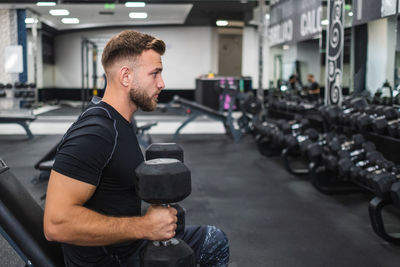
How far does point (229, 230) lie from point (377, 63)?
5.83 feet

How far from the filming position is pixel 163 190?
2.44 ft

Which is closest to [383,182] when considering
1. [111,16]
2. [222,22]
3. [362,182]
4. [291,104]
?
[362,182]

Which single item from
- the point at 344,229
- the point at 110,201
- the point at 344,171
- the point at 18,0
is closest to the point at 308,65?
the point at 344,171

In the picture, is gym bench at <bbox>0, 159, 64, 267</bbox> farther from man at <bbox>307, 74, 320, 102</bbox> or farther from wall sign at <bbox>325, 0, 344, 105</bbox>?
man at <bbox>307, 74, 320, 102</bbox>

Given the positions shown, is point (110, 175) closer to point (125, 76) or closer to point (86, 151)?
point (86, 151)

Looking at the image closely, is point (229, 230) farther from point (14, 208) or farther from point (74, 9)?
point (74, 9)

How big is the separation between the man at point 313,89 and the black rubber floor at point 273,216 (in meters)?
0.84

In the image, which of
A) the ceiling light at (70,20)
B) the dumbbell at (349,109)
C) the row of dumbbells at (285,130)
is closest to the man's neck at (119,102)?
the dumbbell at (349,109)

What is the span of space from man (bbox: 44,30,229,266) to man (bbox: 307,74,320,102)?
3.80 m

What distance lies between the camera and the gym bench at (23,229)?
3.09ft

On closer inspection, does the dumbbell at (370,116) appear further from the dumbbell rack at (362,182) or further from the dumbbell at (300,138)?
the dumbbell at (300,138)

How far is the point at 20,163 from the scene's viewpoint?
4.14 metres

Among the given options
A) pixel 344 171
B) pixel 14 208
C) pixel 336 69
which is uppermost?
pixel 336 69

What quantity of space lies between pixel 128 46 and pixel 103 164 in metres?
0.26
